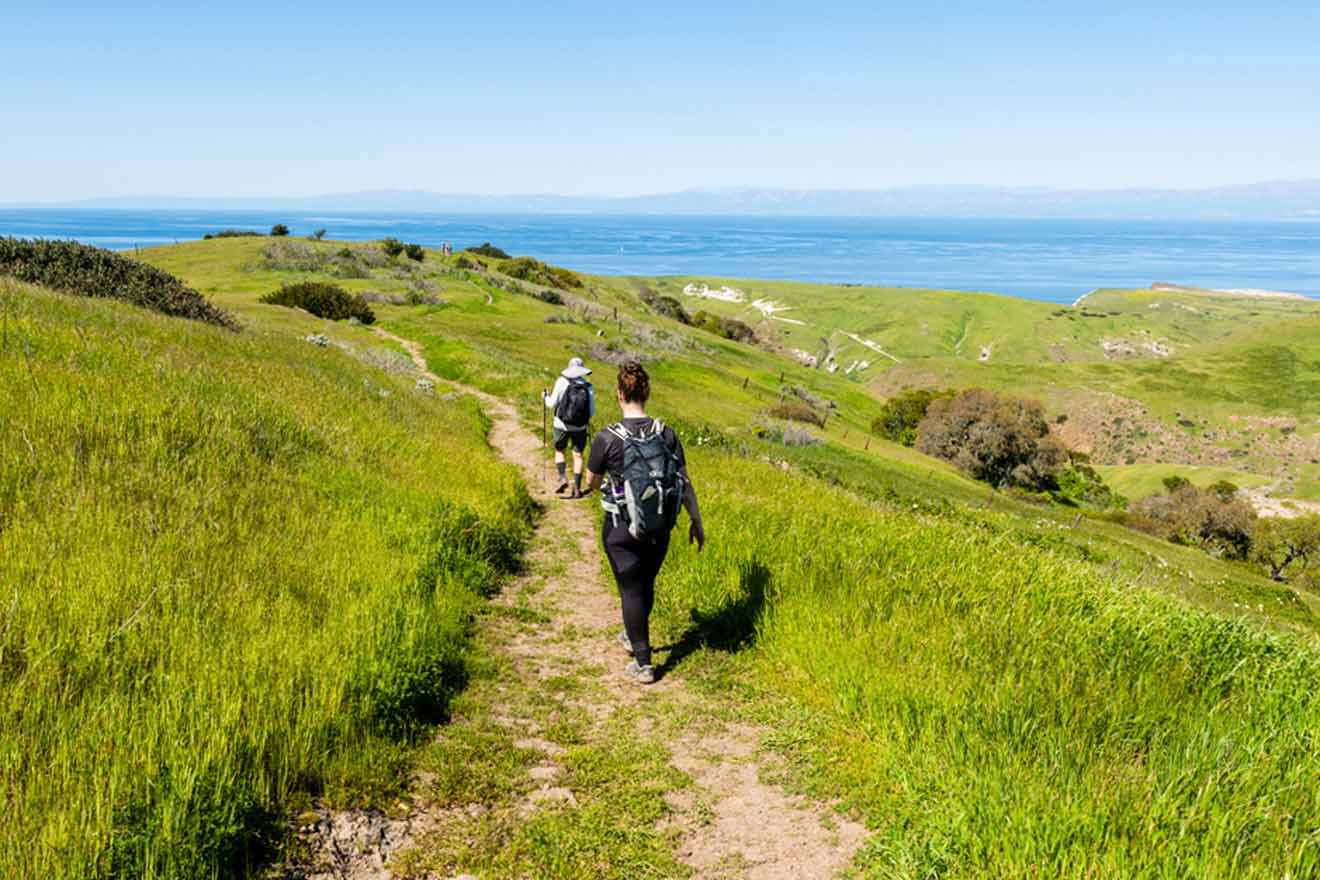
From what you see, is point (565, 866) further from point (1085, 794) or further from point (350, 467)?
point (350, 467)

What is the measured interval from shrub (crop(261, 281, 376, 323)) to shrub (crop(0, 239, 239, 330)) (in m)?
21.2

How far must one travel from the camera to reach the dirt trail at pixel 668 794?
3912 millimetres

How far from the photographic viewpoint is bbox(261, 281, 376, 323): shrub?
42.6 m

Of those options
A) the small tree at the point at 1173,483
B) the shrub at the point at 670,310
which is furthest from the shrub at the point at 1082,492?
the shrub at the point at 670,310

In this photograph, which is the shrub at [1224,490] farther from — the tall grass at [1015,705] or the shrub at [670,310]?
the tall grass at [1015,705]

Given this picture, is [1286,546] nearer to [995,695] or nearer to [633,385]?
[995,695]

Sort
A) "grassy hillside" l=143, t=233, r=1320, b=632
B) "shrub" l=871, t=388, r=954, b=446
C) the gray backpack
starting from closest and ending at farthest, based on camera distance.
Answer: the gray backpack
"grassy hillside" l=143, t=233, r=1320, b=632
"shrub" l=871, t=388, r=954, b=446

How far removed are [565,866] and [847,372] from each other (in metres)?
172

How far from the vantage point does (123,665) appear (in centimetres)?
420

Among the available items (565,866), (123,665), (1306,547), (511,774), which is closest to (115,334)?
(123,665)

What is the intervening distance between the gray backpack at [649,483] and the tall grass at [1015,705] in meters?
1.52

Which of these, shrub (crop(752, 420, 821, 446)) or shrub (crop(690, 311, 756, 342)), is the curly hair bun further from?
shrub (crop(690, 311, 756, 342))

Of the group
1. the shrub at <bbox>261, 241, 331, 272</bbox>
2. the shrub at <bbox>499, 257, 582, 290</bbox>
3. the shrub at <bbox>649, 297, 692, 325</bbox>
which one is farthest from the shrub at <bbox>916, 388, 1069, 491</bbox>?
the shrub at <bbox>261, 241, 331, 272</bbox>

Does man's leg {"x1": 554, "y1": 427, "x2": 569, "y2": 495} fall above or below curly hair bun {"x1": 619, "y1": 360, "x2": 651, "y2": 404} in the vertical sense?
below
